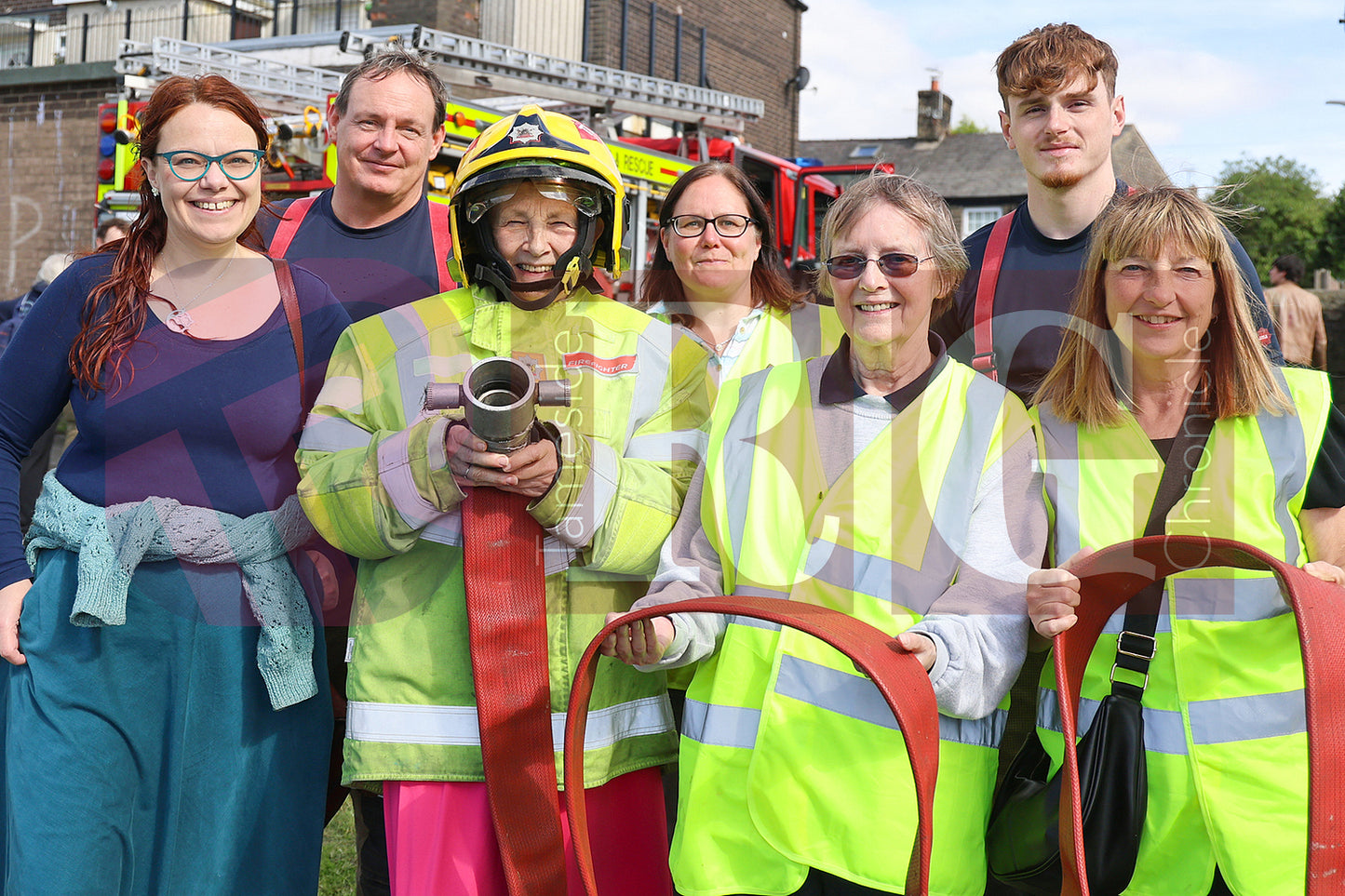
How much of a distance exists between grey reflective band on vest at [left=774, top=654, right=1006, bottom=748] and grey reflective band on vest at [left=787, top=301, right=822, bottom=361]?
1446 millimetres

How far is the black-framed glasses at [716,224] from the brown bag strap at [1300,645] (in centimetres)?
175

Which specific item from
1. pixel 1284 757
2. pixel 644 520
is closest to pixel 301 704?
pixel 644 520

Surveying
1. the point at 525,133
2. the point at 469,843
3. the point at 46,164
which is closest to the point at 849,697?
the point at 469,843

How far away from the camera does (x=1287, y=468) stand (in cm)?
191

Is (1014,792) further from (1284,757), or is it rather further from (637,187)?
(637,187)

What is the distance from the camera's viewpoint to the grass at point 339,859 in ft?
11.6

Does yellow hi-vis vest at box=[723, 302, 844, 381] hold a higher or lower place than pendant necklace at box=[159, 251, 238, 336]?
higher

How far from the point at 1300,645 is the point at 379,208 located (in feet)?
8.73

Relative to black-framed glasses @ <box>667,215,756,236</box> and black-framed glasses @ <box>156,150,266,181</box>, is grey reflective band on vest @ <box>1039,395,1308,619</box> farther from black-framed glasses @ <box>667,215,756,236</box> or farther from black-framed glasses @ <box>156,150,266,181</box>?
black-framed glasses @ <box>156,150,266,181</box>

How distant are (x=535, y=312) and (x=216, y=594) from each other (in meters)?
0.92

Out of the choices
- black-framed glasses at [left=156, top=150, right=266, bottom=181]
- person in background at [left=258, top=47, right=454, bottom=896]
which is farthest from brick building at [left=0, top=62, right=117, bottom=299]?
black-framed glasses at [left=156, top=150, right=266, bottom=181]

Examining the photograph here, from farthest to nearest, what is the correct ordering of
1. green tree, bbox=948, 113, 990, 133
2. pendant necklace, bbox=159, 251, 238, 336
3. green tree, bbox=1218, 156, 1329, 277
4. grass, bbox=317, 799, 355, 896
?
green tree, bbox=948, 113, 990, 133
green tree, bbox=1218, 156, 1329, 277
grass, bbox=317, 799, 355, 896
pendant necklace, bbox=159, 251, 238, 336

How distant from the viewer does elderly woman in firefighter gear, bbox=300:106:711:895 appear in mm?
2033

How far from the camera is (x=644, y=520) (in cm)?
211
